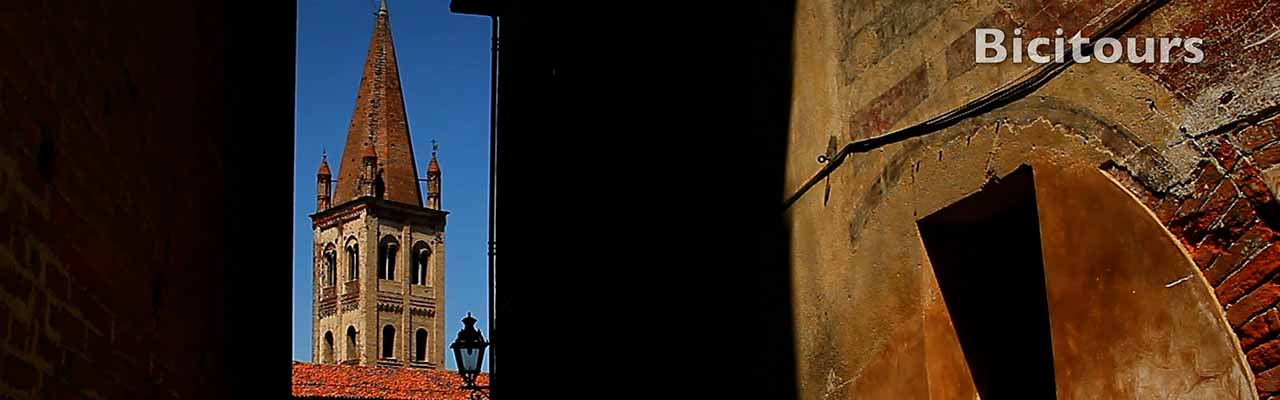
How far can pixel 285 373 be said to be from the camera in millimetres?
10031

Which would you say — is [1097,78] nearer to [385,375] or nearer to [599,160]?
[599,160]

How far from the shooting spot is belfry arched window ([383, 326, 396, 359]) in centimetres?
8076

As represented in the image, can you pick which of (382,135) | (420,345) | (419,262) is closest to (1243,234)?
(382,135)

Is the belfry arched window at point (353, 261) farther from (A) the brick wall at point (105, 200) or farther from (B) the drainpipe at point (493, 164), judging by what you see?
(A) the brick wall at point (105, 200)

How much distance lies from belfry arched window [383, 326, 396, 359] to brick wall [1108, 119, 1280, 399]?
78376 mm

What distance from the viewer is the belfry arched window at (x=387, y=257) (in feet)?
263

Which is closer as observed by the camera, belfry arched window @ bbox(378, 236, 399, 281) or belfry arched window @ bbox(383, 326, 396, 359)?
belfry arched window @ bbox(378, 236, 399, 281)

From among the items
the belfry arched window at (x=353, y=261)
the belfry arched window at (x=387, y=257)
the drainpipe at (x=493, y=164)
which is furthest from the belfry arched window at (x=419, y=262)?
the drainpipe at (x=493, y=164)

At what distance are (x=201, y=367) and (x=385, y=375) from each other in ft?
134

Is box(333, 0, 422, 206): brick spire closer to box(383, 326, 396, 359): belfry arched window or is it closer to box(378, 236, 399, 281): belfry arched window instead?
box(378, 236, 399, 281): belfry arched window

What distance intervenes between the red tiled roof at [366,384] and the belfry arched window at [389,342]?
107 ft

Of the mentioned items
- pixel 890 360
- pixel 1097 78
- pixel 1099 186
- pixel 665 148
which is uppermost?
pixel 665 148

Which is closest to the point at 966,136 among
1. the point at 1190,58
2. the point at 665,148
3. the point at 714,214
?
the point at 1190,58

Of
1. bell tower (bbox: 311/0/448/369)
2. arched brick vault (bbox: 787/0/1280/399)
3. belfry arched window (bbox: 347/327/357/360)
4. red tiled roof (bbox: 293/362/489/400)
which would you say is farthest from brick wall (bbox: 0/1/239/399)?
belfry arched window (bbox: 347/327/357/360)
